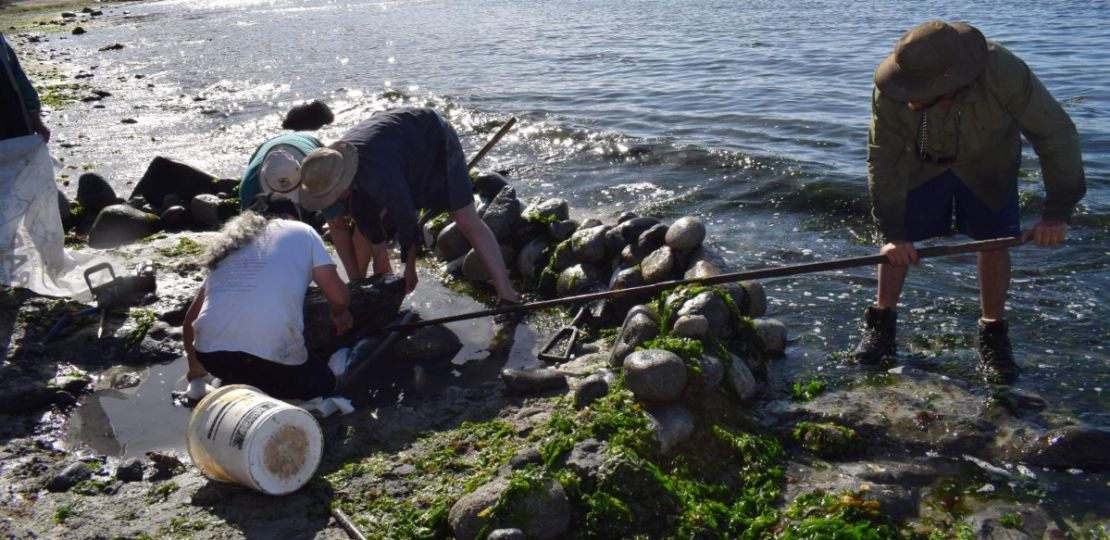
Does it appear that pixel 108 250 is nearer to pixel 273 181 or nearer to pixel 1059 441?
pixel 273 181

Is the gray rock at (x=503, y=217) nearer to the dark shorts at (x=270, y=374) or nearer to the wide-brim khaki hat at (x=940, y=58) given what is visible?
the dark shorts at (x=270, y=374)

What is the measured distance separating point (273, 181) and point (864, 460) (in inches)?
144

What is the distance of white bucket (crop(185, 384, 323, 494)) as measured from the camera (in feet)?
12.8

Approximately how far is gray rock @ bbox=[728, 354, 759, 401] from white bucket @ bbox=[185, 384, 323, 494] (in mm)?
2172

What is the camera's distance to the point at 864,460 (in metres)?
4.34

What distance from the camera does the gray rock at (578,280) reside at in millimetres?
6418

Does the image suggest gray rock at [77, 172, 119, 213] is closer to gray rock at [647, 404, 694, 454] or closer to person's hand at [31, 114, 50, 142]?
person's hand at [31, 114, 50, 142]

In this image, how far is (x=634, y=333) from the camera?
17.3ft

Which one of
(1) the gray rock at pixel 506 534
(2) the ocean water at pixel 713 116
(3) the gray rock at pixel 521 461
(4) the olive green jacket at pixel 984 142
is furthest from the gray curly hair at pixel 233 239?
(4) the olive green jacket at pixel 984 142

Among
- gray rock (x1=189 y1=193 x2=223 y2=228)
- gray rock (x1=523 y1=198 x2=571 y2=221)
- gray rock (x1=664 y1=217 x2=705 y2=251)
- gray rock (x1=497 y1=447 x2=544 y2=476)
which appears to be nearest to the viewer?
gray rock (x1=497 y1=447 x2=544 y2=476)

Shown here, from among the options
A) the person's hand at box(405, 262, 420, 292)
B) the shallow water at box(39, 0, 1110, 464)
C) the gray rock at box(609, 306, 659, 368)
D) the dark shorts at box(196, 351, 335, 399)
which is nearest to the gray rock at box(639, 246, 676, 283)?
the gray rock at box(609, 306, 659, 368)

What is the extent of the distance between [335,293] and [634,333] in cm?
174

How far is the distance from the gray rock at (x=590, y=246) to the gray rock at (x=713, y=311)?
4.70ft

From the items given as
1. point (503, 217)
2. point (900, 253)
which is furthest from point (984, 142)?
point (503, 217)
